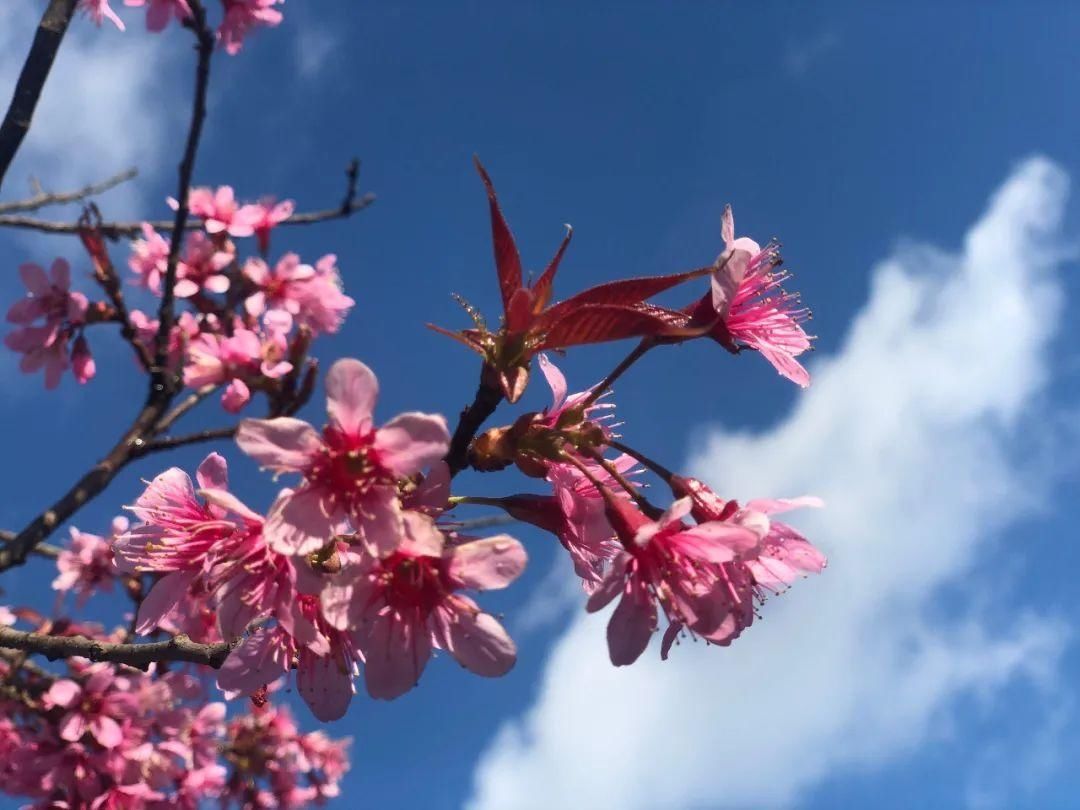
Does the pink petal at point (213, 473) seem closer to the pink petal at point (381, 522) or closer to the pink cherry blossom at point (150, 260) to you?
the pink petal at point (381, 522)

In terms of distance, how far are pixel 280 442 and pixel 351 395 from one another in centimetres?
15

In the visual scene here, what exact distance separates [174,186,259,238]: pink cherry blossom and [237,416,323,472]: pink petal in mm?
3028

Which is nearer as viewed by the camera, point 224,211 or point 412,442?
point 412,442

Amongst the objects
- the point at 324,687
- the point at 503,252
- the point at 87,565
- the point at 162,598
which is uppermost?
the point at 87,565

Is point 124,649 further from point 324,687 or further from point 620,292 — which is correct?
point 620,292

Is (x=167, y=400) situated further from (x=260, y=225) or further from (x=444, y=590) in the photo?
(x=444, y=590)

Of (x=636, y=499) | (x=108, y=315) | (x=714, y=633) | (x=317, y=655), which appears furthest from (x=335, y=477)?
(x=108, y=315)

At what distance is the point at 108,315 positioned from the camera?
3.97 meters

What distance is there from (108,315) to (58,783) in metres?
2.00

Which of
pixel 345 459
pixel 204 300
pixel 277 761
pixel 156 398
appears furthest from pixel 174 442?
pixel 277 761

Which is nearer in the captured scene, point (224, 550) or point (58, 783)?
point (224, 550)

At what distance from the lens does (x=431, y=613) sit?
1557 millimetres

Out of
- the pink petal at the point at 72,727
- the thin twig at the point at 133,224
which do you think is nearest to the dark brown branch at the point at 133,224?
the thin twig at the point at 133,224

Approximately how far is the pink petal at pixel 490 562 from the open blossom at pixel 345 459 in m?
0.15
